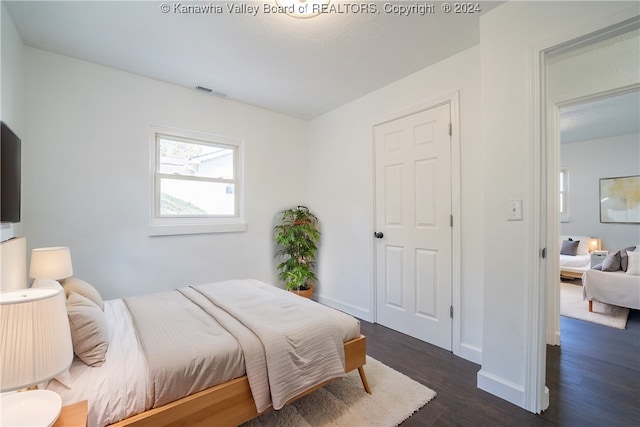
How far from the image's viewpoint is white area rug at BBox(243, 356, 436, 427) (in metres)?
1.60

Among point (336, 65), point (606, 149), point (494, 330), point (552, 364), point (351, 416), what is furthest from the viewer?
point (606, 149)

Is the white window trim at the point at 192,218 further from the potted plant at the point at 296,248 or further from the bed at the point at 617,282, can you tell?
the bed at the point at 617,282

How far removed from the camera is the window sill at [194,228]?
2.84 m

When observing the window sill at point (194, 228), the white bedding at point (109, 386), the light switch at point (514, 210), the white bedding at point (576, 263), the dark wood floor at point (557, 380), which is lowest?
the dark wood floor at point (557, 380)

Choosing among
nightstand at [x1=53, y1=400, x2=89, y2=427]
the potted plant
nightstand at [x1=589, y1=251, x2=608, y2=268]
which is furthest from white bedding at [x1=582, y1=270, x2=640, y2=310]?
nightstand at [x1=53, y1=400, x2=89, y2=427]

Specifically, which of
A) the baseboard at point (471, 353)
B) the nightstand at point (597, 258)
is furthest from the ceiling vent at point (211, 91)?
the nightstand at point (597, 258)

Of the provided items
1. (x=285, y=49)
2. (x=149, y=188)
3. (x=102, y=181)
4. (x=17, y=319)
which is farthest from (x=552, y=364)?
(x=102, y=181)

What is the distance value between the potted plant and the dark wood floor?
1063mm

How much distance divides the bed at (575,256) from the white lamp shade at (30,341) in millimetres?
6470

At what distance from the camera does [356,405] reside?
1.73m

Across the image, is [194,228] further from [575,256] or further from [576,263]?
[575,256]

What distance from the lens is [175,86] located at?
2953 millimetres

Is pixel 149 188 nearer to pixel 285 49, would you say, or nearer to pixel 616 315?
pixel 285 49

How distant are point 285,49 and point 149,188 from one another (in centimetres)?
190
